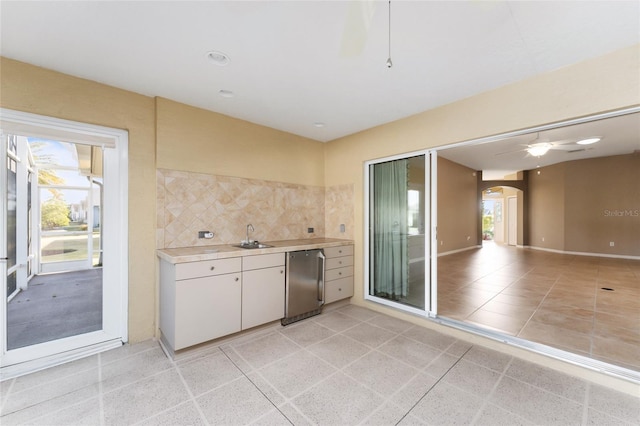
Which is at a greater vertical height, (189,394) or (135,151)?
(135,151)

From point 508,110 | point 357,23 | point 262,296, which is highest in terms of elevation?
point 357,23

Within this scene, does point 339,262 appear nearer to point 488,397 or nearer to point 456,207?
point 488,397

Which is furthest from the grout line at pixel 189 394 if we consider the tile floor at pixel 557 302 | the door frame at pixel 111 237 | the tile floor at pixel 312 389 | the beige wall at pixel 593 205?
the beige wall at pixel 593 205

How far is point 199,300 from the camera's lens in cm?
249

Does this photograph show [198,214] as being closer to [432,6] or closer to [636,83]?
[432,6]

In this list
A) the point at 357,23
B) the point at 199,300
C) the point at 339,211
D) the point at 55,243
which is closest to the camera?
the point at 357,23

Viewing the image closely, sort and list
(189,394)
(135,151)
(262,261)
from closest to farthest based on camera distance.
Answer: (189,394) < (135,151) < (262,261)

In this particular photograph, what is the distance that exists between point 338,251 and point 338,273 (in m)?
0.32

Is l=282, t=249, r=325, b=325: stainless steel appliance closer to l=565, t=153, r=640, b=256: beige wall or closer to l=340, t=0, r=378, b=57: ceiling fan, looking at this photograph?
l=340, t=0, r=378, b=57: ceiling fan

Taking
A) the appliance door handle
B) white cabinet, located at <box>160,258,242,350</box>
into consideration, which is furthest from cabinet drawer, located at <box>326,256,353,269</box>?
white cabinet, located at <box>160,258,242,350</box>

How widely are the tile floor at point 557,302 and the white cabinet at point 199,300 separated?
2.53m

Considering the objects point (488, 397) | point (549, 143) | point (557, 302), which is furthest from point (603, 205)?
point (488, 397)

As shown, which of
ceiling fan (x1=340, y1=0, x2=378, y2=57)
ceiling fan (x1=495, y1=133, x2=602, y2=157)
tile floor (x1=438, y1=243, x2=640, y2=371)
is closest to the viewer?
ceiling fan (x1=340, y1=0, x2=378, y2=57)

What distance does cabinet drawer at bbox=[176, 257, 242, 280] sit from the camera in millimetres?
2387
